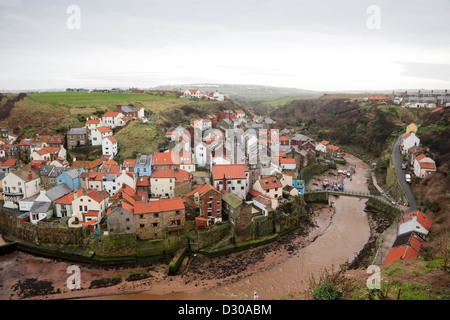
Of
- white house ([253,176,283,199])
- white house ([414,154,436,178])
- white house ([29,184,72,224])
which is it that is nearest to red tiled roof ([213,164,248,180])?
white house ([253,176,283,199])

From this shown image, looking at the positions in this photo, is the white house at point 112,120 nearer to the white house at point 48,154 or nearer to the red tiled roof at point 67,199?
the white house at point 48,154

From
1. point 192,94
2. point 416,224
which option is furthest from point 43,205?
point 192,94

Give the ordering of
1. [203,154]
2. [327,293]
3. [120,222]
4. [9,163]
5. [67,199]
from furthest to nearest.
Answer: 1. [203,154]
2. [9,163]
3. [67,199]
4. [120,222]
5. [327,293]

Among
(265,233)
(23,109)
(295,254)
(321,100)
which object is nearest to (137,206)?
(265,233)

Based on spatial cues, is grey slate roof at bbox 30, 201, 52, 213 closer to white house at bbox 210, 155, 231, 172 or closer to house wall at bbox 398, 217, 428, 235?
white house at bbox 210, 155, 231, 172

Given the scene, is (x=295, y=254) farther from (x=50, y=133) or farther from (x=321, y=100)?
(x=321, y=100)

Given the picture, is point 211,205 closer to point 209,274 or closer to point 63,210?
point 209,274

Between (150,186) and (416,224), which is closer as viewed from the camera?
(416,224)
